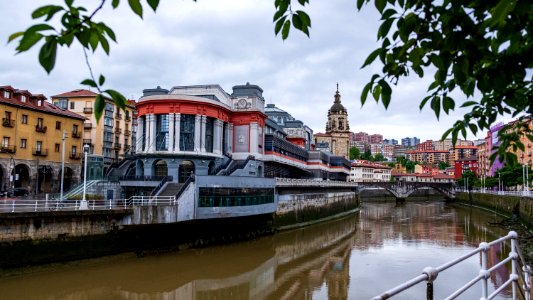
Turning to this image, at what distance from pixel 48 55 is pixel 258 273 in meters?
23.5

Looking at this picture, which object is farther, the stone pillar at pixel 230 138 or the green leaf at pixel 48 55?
the stone pillar at pixel 230 138

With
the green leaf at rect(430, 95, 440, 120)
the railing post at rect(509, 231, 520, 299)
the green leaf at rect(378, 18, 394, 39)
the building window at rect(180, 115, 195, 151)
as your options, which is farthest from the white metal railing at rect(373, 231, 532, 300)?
the building window at rect(180, 115, 195, 151)

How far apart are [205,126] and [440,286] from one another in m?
28.3

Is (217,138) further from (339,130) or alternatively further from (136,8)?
(339,130)

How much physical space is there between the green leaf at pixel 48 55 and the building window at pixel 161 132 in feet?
132

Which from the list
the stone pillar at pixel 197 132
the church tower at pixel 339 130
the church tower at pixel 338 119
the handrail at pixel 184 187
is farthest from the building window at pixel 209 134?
the church tower at pixel 338 119

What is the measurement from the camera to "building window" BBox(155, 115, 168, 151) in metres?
42.1

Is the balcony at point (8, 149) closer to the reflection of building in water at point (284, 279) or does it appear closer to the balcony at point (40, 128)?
the balcony at point (40, 128)

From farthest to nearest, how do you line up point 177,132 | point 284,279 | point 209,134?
1. point 209,134
2. point 177,132
3. point 284,279

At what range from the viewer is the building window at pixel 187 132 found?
42406 mm

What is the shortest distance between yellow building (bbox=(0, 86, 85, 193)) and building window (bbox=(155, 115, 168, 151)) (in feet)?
39.5

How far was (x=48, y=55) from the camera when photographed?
101 inches

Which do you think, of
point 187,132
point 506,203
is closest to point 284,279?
point 187,132

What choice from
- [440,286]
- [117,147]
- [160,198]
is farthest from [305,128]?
[440,286]
